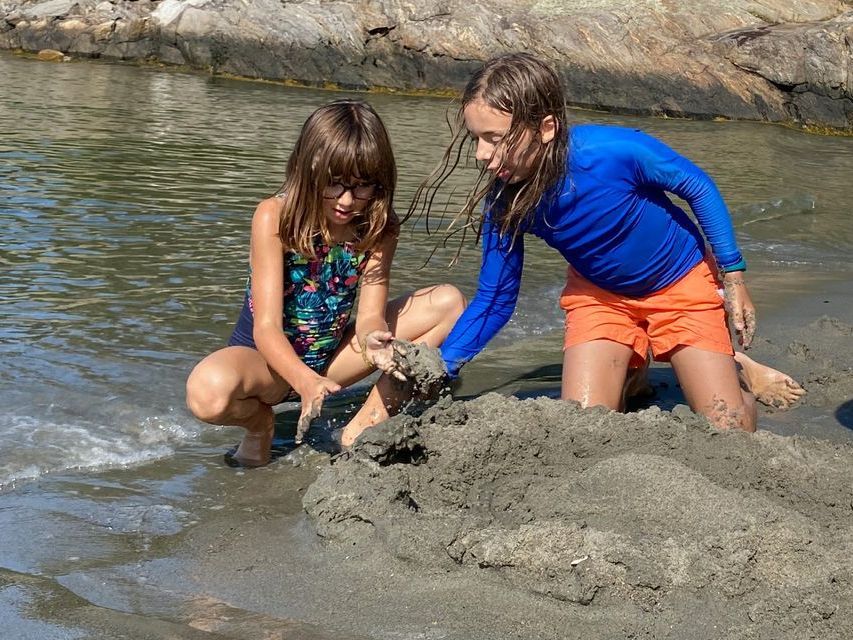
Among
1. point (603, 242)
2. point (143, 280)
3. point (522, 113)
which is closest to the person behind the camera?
point (522, 113)

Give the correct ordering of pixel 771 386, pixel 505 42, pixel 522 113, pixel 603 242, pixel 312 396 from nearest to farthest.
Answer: pixel 312 396 → pixel 522 113 → pixel 603 242 → pixel 771 386 → pixel 505 42

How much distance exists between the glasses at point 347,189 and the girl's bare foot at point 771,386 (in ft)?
5.63

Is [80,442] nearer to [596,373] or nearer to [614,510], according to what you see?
[596,373]

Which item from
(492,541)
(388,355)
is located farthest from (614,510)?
(388,355)

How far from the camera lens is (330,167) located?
11.2 ft

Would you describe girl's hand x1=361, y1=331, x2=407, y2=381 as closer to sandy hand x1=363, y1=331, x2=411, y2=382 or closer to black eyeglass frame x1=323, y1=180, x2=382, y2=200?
sandy hand x1=363, y1=331, x2=411, y2=382

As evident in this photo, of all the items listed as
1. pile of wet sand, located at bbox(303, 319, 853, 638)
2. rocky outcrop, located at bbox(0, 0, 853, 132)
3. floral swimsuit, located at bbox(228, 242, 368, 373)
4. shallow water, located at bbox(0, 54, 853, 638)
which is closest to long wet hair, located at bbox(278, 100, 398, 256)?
floral swimsuit, located at bbox(228, 242, 368, 373)

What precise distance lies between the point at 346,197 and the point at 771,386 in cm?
185

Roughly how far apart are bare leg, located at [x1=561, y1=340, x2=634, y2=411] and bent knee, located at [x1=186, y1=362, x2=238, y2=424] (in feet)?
3.67

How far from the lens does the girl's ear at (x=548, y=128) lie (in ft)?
11.4

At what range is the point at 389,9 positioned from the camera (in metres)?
17.6

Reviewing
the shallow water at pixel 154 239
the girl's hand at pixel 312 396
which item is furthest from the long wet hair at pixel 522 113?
the shallow water at pixel 154 239

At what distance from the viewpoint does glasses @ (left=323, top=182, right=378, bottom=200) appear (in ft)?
11.4

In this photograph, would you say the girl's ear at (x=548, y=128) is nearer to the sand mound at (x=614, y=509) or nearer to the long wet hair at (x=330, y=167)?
the long wet hair at (x=330, y=167)
